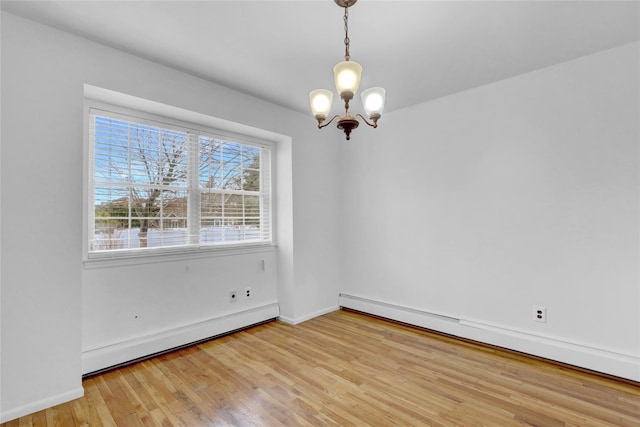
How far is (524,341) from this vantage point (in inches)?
115

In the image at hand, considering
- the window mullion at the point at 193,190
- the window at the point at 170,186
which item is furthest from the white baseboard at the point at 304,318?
the window mullion at the point at 193,190

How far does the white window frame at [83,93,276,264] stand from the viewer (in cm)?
264

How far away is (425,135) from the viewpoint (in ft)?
12.1

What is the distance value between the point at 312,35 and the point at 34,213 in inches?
91.3

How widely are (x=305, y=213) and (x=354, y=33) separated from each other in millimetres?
2233

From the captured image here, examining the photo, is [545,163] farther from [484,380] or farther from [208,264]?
[208,264]

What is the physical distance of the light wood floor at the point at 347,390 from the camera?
6.63ft

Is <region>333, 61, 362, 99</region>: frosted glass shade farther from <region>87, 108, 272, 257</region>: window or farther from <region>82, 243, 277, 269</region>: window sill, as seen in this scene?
<region>82, 243, 277, 269</region>: window sill

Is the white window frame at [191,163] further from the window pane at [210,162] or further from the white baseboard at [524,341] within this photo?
the white baseboard at [524,341]

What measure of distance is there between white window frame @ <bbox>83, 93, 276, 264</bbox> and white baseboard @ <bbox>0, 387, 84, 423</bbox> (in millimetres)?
960

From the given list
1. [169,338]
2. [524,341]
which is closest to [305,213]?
[169,338]

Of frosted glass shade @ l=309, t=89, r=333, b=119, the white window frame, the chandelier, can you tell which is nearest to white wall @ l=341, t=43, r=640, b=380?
the white window frame

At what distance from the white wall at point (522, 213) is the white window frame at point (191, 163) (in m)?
1.44

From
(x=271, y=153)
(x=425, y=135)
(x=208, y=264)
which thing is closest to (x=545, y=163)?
(x=425, y=135)
